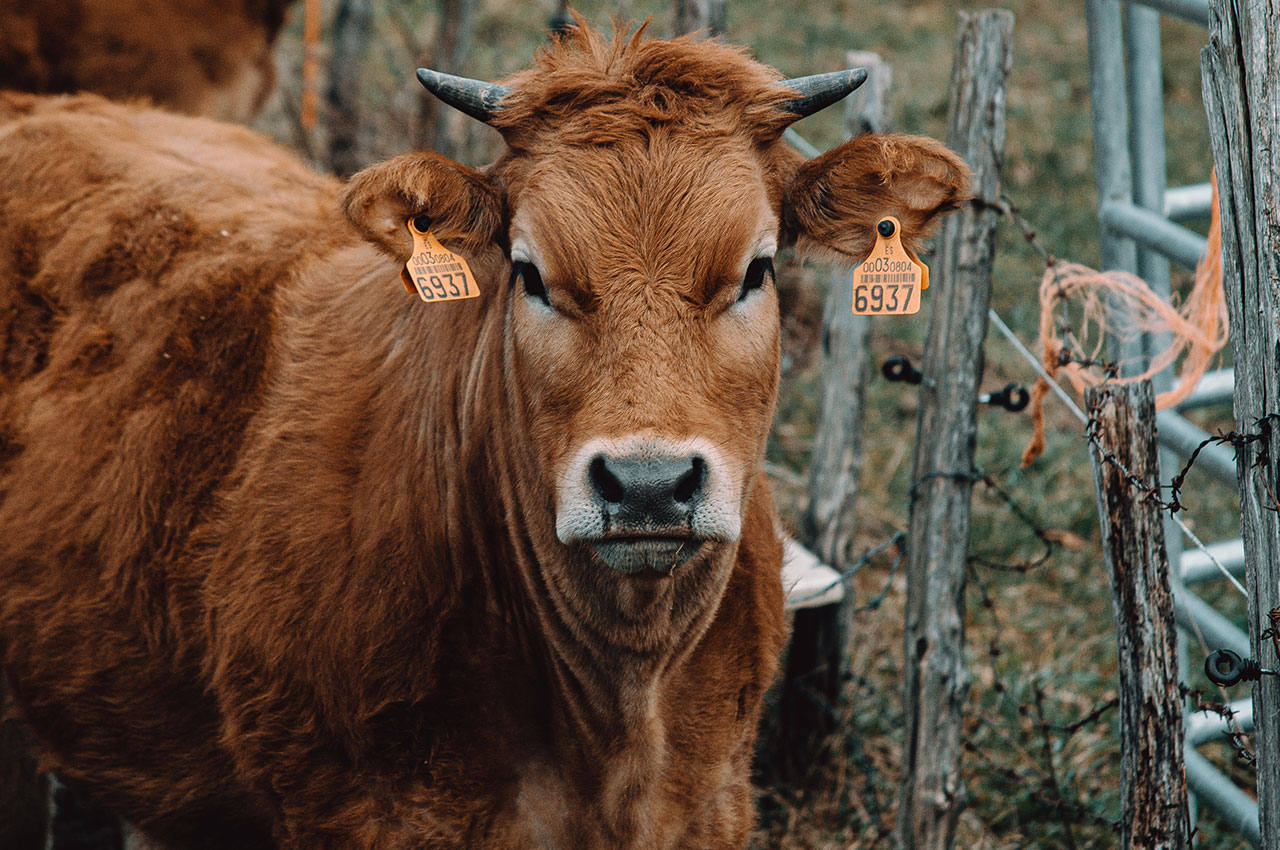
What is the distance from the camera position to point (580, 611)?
9.54ft

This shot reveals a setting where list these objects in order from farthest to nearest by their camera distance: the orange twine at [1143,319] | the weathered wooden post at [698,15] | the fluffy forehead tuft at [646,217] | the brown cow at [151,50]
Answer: the brown cow at [151,50] < the weathered wooden post at [698,15] < the orange twine at [1143,319] < the fluffy forehead tuft at [646,217]

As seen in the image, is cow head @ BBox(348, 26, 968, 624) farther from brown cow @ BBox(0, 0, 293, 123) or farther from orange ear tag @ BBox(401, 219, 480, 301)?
brown cow @ BBox(0, 0, 293, 123)

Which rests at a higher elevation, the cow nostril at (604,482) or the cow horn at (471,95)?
the cow horn at (471,95)

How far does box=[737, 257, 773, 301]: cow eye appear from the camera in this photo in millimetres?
2848

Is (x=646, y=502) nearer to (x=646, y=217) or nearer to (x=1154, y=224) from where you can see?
(x=646, y=217)

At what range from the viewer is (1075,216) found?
9.19 metres

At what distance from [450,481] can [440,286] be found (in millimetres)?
503

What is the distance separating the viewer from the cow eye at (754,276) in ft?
9.34

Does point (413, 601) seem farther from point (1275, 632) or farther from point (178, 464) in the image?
point (1275, 632)

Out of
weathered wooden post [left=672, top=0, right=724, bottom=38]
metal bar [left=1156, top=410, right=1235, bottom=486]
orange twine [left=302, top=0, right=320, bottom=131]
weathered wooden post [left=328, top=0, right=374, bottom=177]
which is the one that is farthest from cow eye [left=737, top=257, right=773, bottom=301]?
weathered wooden post [left=328, top=0, right=374, bottom=177]

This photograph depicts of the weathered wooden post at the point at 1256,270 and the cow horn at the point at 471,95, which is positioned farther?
the cow horn at the point at 471,95

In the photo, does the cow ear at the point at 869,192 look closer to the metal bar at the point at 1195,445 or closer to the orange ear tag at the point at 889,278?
the orange ear tag at the point at 889,278

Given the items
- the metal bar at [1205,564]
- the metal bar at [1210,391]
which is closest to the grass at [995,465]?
the metal bar at [1205,564]

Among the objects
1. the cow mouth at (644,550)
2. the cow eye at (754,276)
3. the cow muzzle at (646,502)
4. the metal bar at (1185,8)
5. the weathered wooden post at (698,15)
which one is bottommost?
the cow mouth at (644,550)
